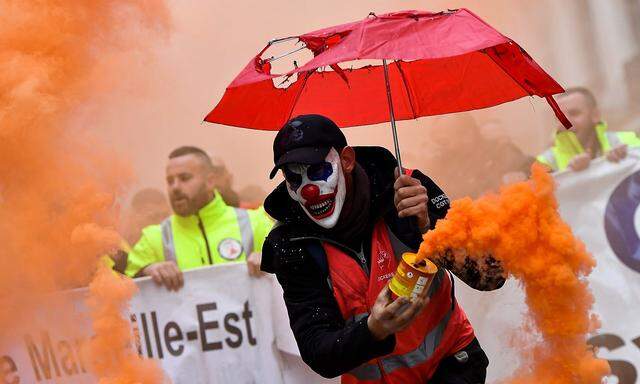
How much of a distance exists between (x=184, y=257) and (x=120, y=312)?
1.85 meters

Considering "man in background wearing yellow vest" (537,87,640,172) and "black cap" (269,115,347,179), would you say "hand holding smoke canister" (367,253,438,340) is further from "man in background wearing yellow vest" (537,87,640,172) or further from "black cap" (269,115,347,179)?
"man in background wearing yellow vest" (537,87,640,172)

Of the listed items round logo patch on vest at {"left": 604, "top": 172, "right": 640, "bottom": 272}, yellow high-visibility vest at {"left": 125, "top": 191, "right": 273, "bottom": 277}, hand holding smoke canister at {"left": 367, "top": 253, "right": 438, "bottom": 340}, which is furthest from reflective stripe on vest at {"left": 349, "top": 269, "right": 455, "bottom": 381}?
yellow high-visibility vest at {"left": 125, "top": 191, "right": 273, "bottom": 277}

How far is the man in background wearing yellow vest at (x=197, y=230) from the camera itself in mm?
6137

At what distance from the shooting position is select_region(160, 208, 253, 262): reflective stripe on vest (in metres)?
6.13

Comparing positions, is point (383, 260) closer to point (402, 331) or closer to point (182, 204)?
point (402, 331)

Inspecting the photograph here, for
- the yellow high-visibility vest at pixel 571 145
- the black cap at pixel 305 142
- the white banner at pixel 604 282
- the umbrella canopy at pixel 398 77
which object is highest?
the umbrella canopy at pixel 398 77

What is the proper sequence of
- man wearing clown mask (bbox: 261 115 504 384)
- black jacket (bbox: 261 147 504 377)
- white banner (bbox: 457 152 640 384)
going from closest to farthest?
black jacket (bbox: 261 147 504 377) → man wearing clown mask (bbox: 261 115 504 384) → white banner (bbox: 457 152 640 384)

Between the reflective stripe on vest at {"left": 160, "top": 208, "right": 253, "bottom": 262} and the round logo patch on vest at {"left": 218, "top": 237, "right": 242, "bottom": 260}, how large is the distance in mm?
46

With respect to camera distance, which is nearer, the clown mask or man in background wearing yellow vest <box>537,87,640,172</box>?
the clown mask

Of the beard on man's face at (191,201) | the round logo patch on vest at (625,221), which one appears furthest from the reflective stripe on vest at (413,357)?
the beard on man's face at (191,201)

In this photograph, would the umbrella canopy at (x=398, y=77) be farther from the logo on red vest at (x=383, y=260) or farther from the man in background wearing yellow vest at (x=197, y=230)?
the man in background wearing yellow vest at (x=197, y=230)

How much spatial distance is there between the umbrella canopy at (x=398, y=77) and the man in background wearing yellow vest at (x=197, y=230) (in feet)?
6.23

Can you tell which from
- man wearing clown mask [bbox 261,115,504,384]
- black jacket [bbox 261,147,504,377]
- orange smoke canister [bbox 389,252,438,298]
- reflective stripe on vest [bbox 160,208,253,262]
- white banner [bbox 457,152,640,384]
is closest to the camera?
orange smoke canister [bbox 389,252,438,298]

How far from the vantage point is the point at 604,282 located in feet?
18.4
